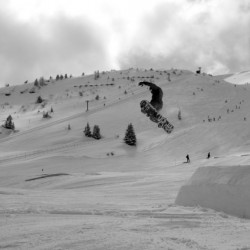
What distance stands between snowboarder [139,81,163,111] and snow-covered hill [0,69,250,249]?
1.26m

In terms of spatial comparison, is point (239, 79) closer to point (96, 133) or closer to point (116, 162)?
point (96, 133)

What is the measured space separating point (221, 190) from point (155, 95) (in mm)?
56539

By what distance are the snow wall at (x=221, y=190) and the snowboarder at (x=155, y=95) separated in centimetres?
4821

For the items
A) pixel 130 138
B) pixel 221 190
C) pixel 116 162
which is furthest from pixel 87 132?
pixel 221 190

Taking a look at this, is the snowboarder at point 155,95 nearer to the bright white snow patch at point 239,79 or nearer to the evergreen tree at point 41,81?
the evergreen tree at point 41,81

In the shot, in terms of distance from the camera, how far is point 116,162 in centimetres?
3750

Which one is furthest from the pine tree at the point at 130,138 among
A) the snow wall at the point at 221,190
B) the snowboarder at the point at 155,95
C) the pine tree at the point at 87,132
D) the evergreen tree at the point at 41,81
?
the evergreen tree at the point at 41,81

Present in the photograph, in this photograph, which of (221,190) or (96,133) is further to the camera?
(96,133)

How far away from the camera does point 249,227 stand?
8195 millimetres

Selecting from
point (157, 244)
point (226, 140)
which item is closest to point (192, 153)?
point (226, 140)

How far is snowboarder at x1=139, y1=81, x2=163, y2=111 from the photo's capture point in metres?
61.1

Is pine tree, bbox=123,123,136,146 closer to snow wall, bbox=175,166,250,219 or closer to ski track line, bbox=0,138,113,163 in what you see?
ski track line, bbox=0,138,113,163

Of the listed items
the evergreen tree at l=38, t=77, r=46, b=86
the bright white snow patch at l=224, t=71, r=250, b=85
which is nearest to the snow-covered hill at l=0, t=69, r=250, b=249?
the evergreen tree at l=38, t=77, r=46, b=86

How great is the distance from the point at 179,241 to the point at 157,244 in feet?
1.62
